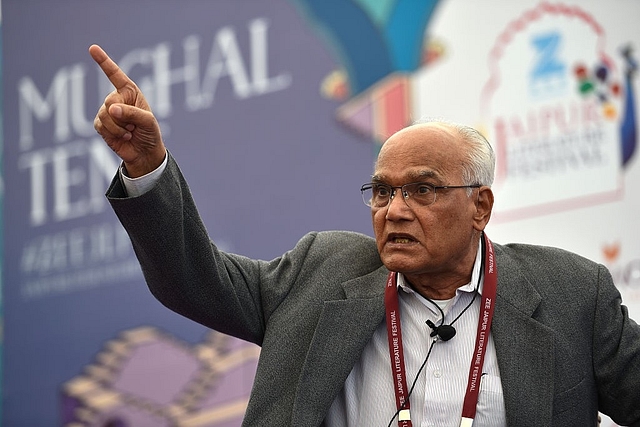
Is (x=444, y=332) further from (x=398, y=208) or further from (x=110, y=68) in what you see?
(x=110, y=68)

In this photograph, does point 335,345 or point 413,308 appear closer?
point 335,345

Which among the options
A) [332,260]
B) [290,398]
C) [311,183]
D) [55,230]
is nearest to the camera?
[290,398]

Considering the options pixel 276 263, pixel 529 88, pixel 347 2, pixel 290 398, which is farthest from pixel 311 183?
pixel 290 398

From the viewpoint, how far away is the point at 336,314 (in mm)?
2316

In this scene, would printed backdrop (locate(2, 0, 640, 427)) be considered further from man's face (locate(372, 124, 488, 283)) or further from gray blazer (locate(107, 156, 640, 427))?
man's face (locate(372, 124, 488, 283))

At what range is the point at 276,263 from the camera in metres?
2.48

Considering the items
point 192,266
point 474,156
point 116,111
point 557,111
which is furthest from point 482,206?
point 557,111

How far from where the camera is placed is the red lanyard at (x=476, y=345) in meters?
2.21

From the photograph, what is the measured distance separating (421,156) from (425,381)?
1.79 ft

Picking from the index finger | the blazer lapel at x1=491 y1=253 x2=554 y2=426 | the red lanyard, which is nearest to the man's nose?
the red lanyard

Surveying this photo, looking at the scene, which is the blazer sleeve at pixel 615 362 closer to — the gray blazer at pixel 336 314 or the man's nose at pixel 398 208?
the gray blazer at pixel 336 314

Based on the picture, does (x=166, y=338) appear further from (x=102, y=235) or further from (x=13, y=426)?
(x=13, y=426)

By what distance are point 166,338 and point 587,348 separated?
2909 mm

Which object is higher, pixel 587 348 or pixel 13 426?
pixel 587 348
